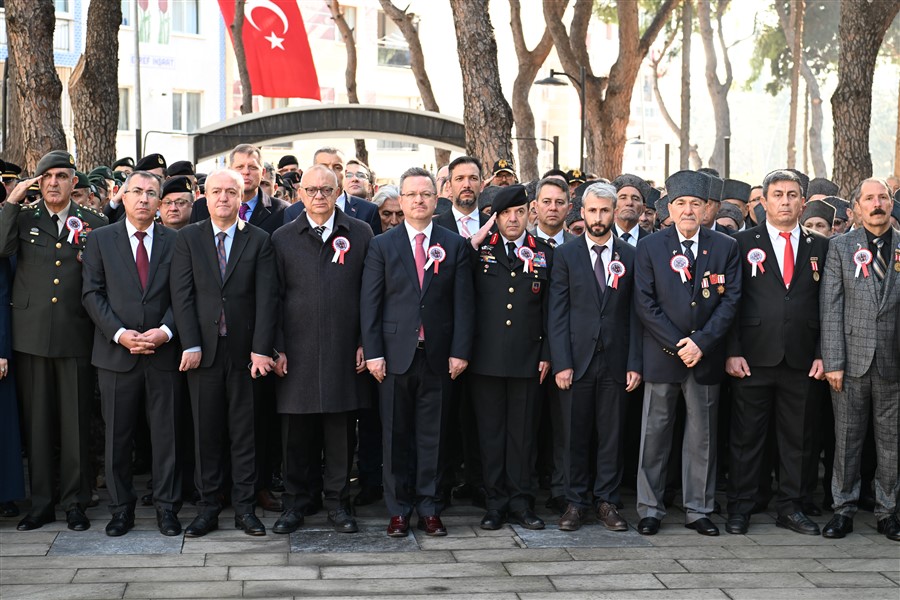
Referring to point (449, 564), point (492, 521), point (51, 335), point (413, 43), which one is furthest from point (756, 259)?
point (413, 43)

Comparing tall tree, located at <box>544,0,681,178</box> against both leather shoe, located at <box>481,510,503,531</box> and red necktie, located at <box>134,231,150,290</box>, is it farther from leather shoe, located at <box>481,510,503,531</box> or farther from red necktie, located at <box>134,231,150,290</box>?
red necktie, located at <box>134,231,150,290</box>

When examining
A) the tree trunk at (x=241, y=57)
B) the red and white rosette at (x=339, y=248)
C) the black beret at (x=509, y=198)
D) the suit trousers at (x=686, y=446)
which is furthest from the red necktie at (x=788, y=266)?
the tree trunk at (x=241, y=57)

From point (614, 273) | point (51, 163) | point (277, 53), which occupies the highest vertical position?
point (277, 53)

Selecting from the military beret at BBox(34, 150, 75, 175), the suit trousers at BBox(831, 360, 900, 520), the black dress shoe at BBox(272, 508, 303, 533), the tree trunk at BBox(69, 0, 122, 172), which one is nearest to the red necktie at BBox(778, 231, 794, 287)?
the suit trousers at BBox(831, 360, 900, 520)

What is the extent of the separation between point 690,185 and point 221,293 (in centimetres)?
287

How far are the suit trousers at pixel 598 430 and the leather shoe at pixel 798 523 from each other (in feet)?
3.35

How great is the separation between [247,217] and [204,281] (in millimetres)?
1241

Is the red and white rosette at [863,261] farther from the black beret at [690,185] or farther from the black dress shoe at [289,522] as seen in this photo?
the black dress shoe at [289,522]

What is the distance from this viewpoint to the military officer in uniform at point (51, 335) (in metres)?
7.48

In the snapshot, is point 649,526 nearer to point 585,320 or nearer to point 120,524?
point 585,320

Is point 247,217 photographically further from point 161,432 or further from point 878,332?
point 878,332

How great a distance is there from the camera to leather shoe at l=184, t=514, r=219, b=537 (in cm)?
733

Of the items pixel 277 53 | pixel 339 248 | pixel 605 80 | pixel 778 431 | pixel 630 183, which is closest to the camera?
pixel 339 248

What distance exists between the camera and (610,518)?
7.64m
